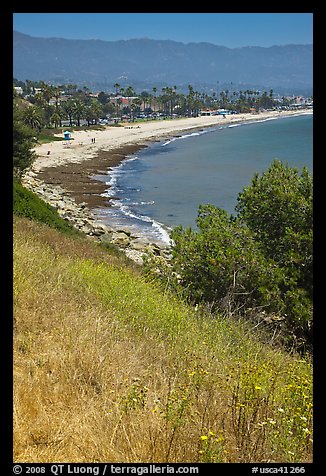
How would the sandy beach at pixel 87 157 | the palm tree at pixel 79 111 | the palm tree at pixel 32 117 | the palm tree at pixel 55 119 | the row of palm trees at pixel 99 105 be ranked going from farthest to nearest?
the palm tree at pixel 79 111
the row of palm trees at pixel 99 105
the palm tree at pixel 55 119
the palm tree at pixel 32 117
the sandy beach at pixel 87 157

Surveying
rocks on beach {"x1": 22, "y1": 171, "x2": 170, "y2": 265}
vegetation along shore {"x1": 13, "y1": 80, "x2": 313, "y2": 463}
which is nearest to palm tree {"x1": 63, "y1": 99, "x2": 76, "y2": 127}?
rocks on beach {"x1": 22, "y1": 171, "x2": 170, "y2": 265}

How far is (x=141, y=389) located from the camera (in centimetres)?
361

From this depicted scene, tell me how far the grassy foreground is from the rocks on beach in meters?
14.6

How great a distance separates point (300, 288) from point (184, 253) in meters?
2.94

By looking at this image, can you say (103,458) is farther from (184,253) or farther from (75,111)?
(75,111)

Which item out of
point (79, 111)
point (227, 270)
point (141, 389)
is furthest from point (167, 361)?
point (79, 111)

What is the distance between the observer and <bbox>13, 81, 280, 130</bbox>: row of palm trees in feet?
319

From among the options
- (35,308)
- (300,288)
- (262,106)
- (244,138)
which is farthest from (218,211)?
(262,106)

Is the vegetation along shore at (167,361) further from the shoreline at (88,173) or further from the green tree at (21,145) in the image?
the green tree at (21,145)

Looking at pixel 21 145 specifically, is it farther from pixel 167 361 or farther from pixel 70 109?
pixel 70 109

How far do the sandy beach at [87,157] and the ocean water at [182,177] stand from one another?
1827 mm

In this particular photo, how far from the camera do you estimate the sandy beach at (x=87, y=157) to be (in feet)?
137

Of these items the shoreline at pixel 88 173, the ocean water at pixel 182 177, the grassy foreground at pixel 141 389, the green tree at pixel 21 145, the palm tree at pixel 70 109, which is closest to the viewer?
the grassy foreground at pixel 141 389

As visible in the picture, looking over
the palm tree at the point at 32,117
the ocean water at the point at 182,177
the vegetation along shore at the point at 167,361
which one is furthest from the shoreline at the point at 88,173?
the vegetation along shore at the point at 167,361
